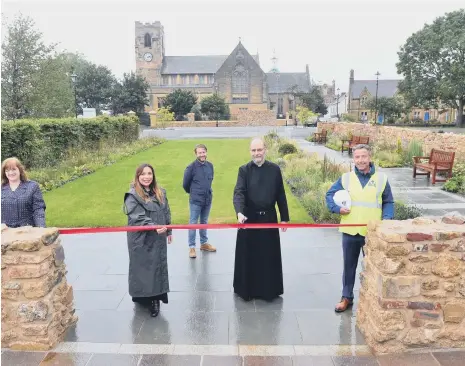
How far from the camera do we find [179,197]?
1190 cm

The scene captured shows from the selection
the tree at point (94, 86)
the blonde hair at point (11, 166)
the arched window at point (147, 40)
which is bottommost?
the blonde hair at point (11, 166)

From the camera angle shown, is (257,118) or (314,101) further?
(314,101)

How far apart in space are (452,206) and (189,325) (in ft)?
26.2

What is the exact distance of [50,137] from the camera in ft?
57.5

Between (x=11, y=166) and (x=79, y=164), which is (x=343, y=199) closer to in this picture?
(x=11, y=166)

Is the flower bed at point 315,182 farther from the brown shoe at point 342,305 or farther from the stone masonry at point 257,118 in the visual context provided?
the stone masonry at point 257,118


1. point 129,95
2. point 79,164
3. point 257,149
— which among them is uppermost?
point 129,95

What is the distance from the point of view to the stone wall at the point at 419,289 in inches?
157

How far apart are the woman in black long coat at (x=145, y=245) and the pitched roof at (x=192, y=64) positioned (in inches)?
3413

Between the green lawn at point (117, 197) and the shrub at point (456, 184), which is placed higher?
the shrub at point (456, 184)

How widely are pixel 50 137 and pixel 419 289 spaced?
1648 centimetres

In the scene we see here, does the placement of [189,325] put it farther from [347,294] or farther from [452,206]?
[452,206]

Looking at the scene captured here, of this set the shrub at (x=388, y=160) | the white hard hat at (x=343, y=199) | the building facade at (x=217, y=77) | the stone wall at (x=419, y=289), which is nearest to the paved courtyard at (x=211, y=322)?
the stone wall at (x=419, y=289)

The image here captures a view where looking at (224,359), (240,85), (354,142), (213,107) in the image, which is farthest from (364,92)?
(224,359)
